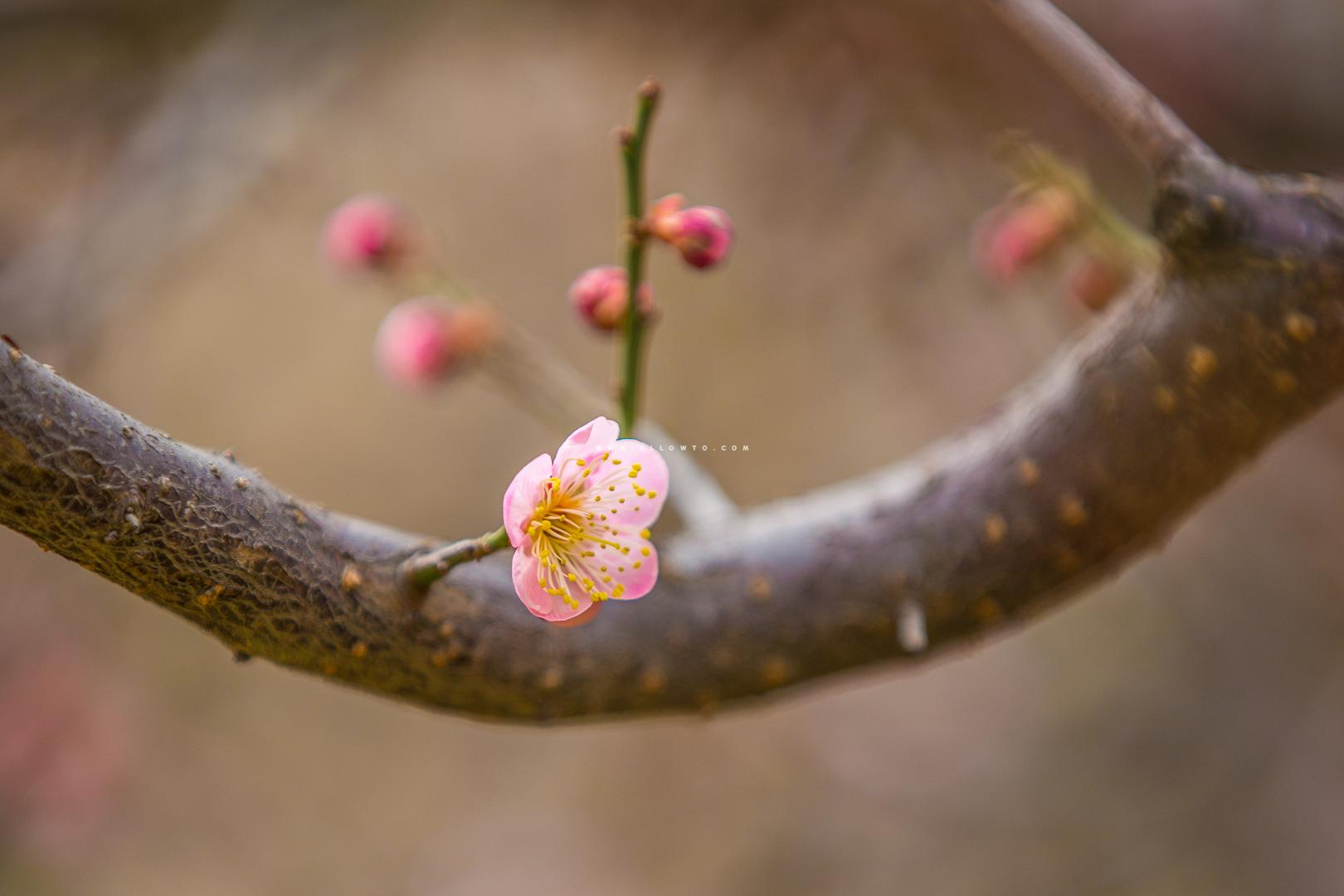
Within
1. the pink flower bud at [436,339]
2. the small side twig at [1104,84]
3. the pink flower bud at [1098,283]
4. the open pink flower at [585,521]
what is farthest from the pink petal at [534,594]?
the pink flower bud at [1098,283]

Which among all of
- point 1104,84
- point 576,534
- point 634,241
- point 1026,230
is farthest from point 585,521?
point 1026,230

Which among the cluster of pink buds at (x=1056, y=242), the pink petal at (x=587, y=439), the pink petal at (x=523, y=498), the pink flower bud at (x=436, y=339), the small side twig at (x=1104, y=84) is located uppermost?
the small side twig at (x=1104, y=84)

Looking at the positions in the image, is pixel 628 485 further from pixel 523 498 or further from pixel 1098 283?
pixel 1098 283

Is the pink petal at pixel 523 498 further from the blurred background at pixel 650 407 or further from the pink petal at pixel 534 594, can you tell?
the blurred background at pixel 650 407

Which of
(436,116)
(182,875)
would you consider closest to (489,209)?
(436,116)

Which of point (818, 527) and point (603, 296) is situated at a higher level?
point (603, 296)

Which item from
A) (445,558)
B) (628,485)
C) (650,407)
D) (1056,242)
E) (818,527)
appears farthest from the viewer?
(650,407)

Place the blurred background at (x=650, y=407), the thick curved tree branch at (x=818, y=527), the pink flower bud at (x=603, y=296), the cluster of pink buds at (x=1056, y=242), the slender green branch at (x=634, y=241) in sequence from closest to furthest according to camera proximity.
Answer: the thick curved tree branch at (x=818, y=527)
the slender green branch at (x=634, y=241)
the pink flower bud at (x=603, y=296)
the cluster of pink buds at (x=1056, y=242)
the blurred background at (x=650, y=407)
